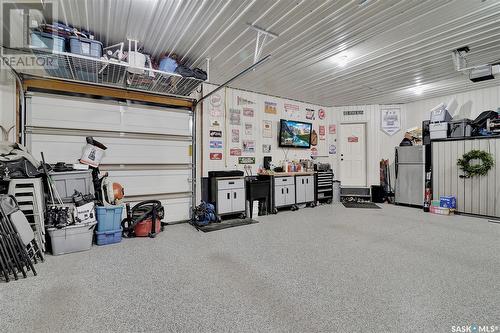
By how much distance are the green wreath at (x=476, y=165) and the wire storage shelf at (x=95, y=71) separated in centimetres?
599

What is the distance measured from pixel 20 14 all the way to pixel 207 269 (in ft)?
12.1

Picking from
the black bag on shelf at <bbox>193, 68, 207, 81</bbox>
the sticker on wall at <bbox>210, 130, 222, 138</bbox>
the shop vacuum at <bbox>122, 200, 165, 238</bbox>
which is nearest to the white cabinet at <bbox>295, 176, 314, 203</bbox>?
the sticker on wall at <bbox>210, 130, 222, 138</bbox>

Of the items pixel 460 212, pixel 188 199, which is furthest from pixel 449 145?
pixel 188 199

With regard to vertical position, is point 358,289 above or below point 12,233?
below

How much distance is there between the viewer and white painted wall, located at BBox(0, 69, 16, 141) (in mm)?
3305

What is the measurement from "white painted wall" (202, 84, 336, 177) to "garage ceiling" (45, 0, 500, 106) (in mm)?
720

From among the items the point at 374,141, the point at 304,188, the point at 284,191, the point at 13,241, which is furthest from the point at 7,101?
the point at 374,141

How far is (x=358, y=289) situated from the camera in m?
2.20

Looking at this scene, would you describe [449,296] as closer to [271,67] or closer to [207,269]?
[207,269]

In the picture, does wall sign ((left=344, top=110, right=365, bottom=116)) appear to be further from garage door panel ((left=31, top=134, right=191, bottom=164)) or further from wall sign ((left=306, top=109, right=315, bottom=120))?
garage door panel ((left=31, top=134, right=191, bottom=164))

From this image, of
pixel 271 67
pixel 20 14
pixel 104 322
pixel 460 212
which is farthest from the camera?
pixel 460 212

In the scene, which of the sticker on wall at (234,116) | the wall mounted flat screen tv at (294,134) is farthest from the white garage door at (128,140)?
the wall mounted flat screen tv at (294,134)

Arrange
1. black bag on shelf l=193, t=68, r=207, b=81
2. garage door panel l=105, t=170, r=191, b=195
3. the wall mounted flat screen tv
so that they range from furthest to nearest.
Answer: the wall mounted flat screen tv
garage door panel l=105, t=170, r=191, b=195
black bag on shelf l=193, t=68, r=207, b=81

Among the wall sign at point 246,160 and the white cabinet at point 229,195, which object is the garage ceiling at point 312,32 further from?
the white cabinet at point 229,195
